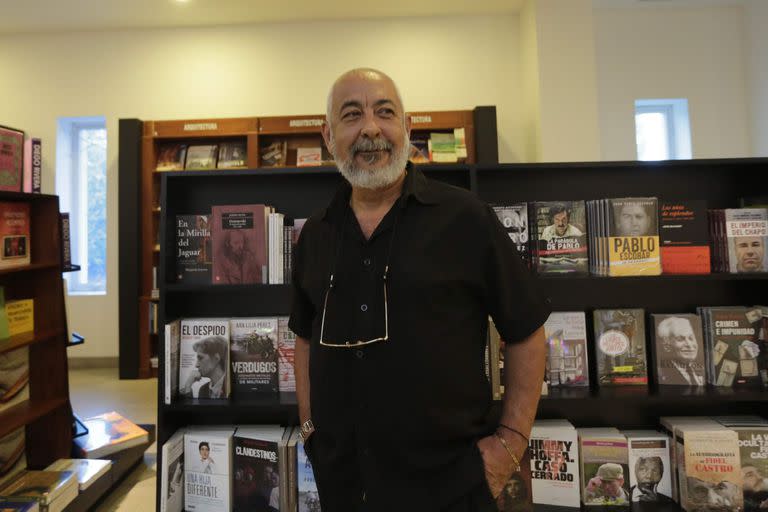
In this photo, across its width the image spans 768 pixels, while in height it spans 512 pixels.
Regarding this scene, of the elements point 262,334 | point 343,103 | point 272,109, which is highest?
point 272,109

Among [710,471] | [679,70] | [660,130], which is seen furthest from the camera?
[660,130]

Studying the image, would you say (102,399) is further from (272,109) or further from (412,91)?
(412,91)

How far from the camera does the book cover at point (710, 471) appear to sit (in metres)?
1.66

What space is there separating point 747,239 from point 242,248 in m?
2.01

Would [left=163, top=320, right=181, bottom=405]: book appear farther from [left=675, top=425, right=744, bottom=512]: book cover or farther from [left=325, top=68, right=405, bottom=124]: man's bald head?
[left=675, top=425, right=744, bottom=512]: book cover

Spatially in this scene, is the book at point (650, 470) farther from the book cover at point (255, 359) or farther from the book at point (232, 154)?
the book at point (232, 154)

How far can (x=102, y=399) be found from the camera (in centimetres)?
383

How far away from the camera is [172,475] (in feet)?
5.72

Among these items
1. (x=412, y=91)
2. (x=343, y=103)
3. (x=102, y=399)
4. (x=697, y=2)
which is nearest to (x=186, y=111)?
(x=412, y=91)

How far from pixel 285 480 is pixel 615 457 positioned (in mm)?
1313

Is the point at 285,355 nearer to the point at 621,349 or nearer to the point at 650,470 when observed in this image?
the point at 621,349

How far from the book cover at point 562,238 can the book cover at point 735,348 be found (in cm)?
59

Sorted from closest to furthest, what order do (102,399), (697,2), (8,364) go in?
(8,364)
(102,399)
(697,2)

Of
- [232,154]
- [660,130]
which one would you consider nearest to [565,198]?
[232,154]
